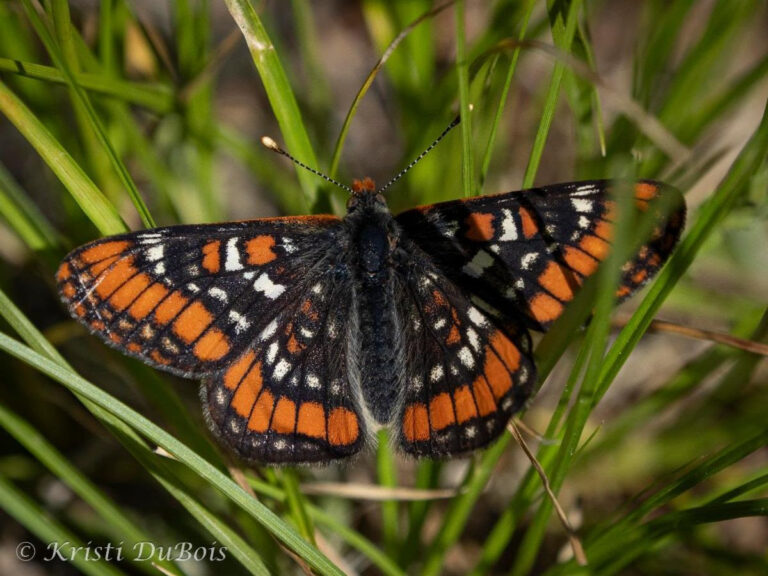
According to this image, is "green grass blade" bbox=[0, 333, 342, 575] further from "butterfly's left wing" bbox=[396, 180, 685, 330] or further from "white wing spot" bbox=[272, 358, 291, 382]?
"butterfly's left wing" bbox=[396, 180, 685, 330]

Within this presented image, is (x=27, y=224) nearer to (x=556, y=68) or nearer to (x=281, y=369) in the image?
(x=281, y=369)

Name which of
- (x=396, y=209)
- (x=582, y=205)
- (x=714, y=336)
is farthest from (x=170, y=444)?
(x=396, y=209)

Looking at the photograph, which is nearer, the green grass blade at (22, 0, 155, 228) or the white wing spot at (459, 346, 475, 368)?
the green grass blade at (22, 0, 155, 228)

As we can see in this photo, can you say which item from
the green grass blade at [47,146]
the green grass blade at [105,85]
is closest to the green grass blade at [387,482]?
the green grass blade at [47,146]

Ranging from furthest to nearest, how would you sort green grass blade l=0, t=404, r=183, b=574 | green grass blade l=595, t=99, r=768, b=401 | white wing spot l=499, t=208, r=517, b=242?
white wing spot l=499, t=208, r=517, b=242, green grass blade l=0, t=404, r=183, b=574, green grass blade l=595, t=99, r=768, b=401

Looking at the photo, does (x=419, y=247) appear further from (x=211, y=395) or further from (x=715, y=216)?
(x=715, y=216)

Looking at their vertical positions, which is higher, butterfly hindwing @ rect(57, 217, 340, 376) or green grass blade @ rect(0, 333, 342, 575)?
butterfly hindwing @ rect(57, 217, 340, 376)

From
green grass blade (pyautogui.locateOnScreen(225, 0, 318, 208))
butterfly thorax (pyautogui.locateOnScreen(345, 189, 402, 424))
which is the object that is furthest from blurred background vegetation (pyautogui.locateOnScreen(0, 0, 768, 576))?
Answer: butterfly thorax (pyautogui.locateOnScreen(345, 189, 402, 424))
